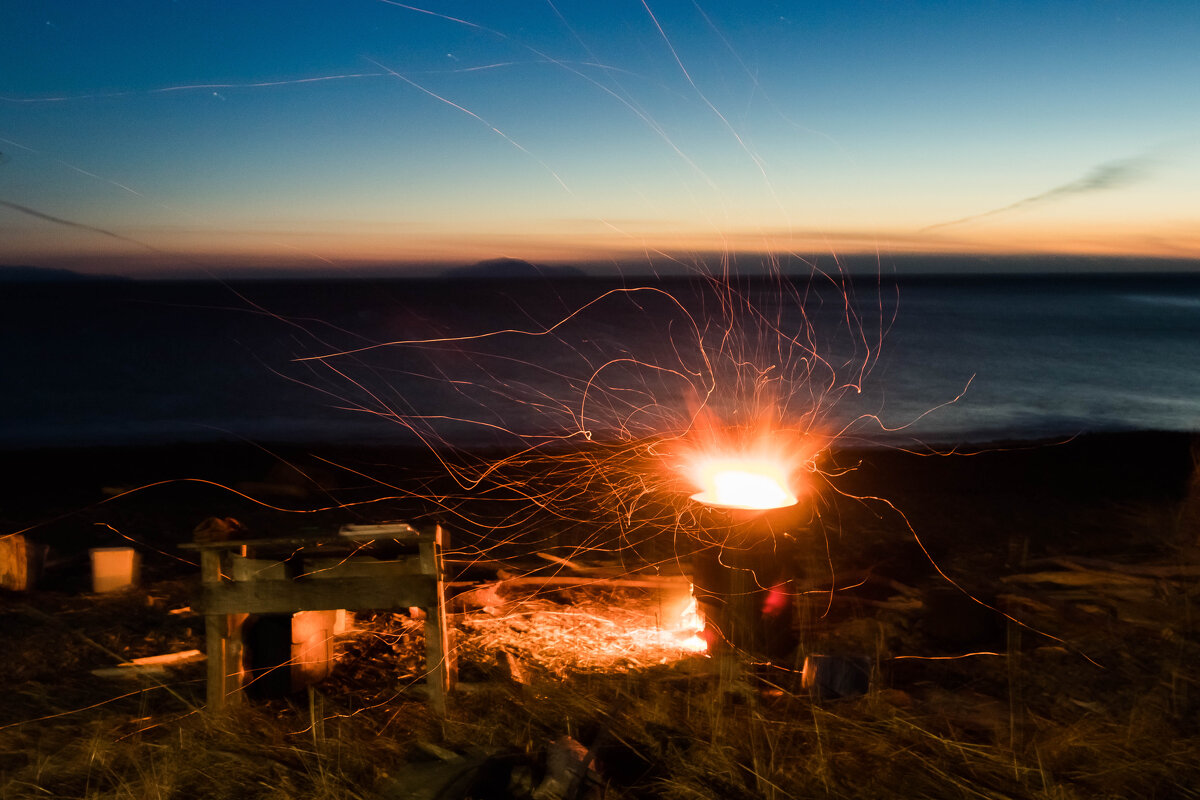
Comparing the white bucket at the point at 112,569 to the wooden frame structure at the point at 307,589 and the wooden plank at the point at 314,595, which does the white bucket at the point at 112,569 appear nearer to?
the wooden frame structure at the point at 307,589

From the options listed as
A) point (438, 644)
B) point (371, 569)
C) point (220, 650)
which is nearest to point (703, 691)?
point (438, 644)

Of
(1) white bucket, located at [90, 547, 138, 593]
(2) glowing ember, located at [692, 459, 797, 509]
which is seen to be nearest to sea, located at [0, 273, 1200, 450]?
(2) glowing ember, located at [692, 459, 797, 509]

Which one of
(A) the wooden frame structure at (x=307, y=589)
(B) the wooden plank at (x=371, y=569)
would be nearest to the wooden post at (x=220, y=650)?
(A) the wooden frame structure at (x=307, y=589)

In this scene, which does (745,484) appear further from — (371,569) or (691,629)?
(371,569)

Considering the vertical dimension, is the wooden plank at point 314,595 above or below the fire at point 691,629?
above

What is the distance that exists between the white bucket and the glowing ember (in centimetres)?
504

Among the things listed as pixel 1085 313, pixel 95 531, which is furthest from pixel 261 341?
pixel 1085 313

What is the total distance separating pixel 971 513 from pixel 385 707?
25.1ft

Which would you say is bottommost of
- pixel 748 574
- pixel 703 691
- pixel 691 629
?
pixel 691 629

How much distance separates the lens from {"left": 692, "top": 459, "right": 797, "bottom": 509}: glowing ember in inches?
195

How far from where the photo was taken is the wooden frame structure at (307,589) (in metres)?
3.97

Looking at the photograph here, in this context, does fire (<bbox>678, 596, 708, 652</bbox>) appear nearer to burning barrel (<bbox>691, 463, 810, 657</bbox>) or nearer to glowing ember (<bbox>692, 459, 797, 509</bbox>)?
burning barrel (<bbox>691, 463, 810, 657</bbox>)

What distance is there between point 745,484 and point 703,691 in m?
1.30

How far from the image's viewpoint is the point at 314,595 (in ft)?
13.1
